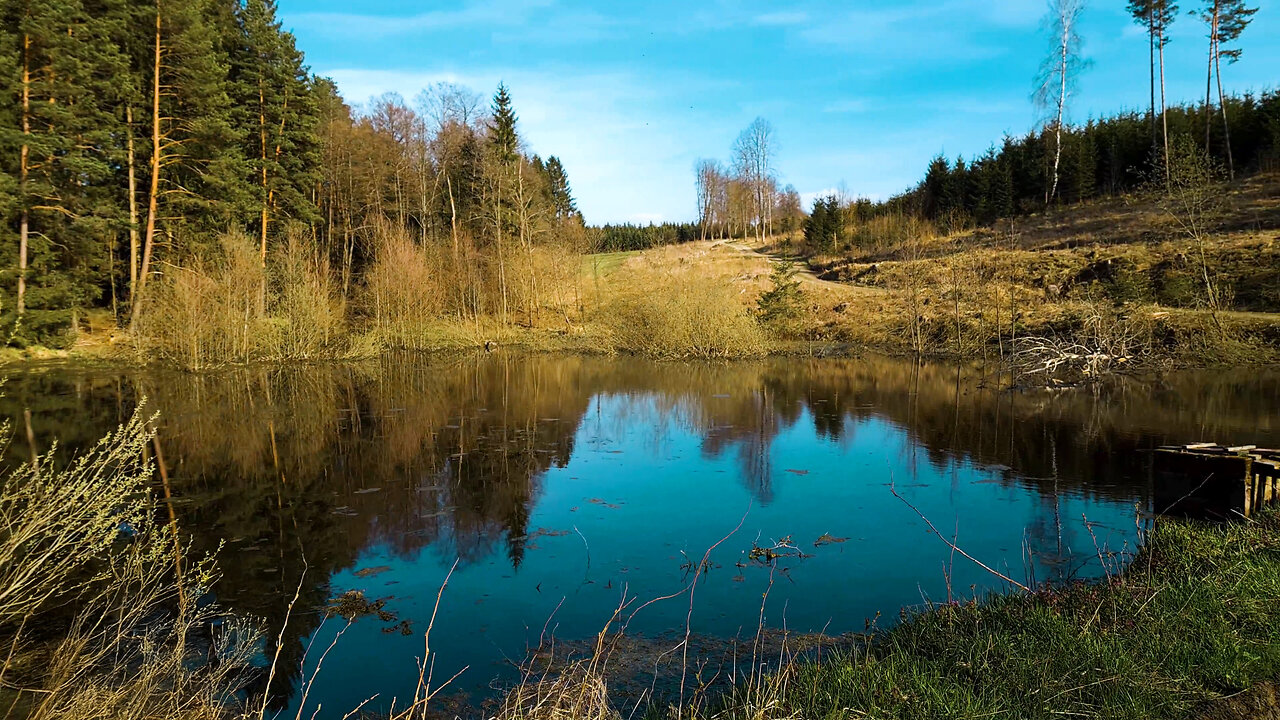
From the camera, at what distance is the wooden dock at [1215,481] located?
22.0 ft

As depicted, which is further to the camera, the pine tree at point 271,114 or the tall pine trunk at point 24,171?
the pine tree at point 271,114

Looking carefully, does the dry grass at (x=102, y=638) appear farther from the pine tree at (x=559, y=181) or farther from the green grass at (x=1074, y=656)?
the pine tree at (x=559, y=181)

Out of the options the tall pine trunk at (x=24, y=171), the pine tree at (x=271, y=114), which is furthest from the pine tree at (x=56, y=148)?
the pine tree at (x=271, y=114)

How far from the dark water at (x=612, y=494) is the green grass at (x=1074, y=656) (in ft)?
3.78

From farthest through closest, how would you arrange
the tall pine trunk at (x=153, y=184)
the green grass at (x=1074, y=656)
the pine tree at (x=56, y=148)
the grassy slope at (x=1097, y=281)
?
1. the tall pine trunk at (x=153, y=184)
2. the pine tree at (x=56, y=148)
3. the grassy slope at (x=1097, y=281)
4. the green grass at (x=1074, y=656)

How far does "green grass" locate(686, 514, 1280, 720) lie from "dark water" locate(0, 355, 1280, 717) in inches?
45.4

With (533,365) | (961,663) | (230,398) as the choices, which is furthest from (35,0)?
(961,663)

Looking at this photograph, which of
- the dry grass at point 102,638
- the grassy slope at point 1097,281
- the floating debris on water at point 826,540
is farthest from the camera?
the grassy slope at point 1097,281

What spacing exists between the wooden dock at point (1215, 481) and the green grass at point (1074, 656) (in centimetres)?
160

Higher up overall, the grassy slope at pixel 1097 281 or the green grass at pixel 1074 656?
the grassy slope at pixel 1097 281

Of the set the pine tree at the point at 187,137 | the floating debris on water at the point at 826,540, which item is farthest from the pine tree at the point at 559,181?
the floating debris on water at the point at 826,540

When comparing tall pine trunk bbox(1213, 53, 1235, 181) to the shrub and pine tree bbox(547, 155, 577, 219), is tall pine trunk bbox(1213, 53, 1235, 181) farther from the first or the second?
pine tree bbox(547, 155, 577, 219)

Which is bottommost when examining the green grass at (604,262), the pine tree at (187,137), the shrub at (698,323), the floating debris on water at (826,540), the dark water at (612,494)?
the floating debris on water at (826,540)

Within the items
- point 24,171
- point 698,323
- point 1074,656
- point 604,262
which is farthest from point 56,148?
point 604,262
